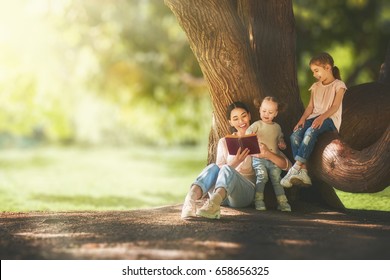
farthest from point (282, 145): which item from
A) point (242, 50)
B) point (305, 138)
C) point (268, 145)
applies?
point (242, 50)

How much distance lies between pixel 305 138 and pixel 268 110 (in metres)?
0.54

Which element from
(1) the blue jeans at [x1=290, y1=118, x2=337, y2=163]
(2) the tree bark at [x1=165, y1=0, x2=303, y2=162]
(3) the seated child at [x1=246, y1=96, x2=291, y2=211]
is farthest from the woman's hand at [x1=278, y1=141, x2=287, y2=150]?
(2) the tree bark at [x1=165, y1=0, x2=303, y2=162]

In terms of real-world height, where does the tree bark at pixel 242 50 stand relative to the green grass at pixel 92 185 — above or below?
above

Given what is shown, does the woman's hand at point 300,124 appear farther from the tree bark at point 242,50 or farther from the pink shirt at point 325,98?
the tree bark at point 242,50

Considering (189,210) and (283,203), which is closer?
(189,210)

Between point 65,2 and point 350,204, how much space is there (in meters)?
8.83

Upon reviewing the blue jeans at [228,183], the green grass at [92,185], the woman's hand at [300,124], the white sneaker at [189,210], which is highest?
the woman's hand at [300,124]

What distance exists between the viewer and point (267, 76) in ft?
24.2

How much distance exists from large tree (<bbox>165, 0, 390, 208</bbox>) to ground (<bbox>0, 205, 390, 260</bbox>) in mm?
697

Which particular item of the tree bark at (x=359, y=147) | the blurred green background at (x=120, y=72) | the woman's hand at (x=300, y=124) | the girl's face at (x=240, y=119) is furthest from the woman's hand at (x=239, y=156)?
the blurred green background at (x=120, y=72)

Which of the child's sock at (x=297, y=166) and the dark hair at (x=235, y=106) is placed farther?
the dark hair at (x=235, y=106)

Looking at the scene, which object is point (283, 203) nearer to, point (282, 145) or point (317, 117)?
point (282, 145)

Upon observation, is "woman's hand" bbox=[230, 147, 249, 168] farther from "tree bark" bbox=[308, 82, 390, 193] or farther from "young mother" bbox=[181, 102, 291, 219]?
"tree bark" bbox=[308, 82, 390, 193]

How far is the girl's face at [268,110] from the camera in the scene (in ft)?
22.1
